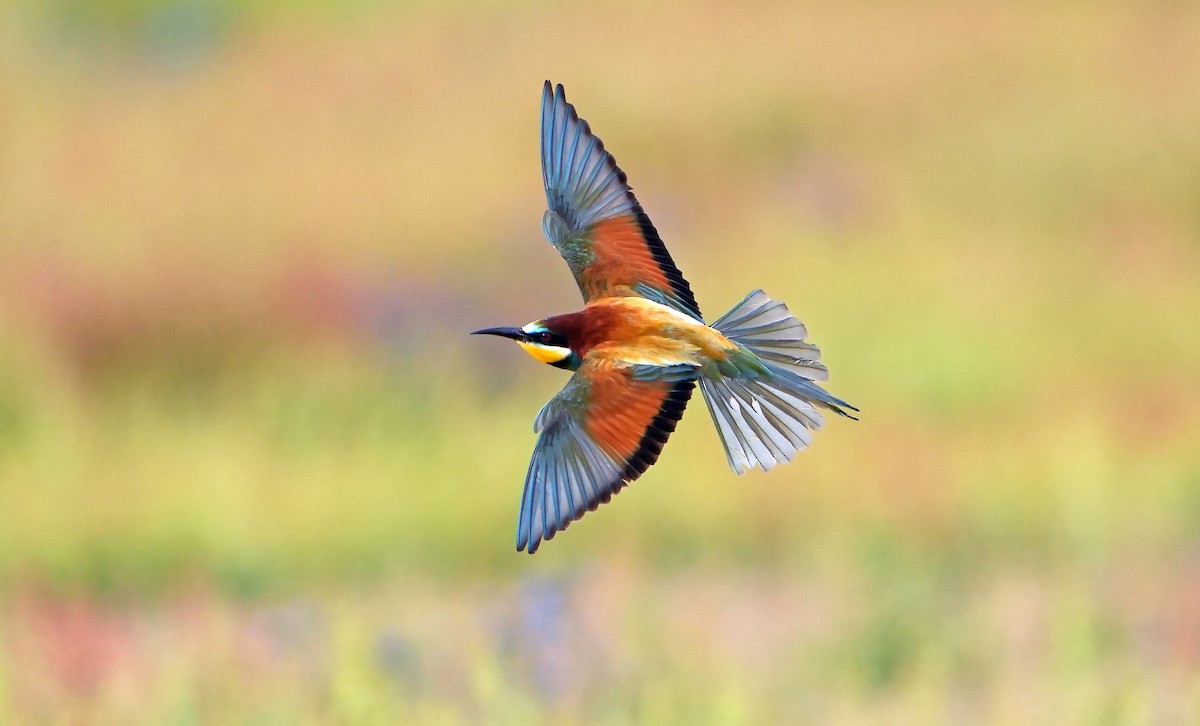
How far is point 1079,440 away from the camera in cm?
503

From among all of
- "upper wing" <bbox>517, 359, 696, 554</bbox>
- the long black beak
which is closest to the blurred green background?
"upper wing" <bbox>517, 359, 696, 554</bbox>

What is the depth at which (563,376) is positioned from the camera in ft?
17.9

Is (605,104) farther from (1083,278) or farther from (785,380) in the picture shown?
(785,380)

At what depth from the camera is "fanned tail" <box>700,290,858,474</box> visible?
1449mm

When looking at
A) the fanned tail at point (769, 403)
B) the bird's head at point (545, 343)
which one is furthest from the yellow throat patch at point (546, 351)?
the fanned tail at point (769, 403)

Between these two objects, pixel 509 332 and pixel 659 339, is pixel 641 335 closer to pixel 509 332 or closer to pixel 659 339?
pixel 659 339

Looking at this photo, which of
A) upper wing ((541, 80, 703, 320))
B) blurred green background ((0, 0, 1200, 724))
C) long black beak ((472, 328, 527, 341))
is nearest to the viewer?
long black beak ((472, 328, 527, 341))

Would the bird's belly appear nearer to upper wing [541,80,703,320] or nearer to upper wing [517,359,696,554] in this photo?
upper wing [517,359,696,554]

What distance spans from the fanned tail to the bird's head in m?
0.11

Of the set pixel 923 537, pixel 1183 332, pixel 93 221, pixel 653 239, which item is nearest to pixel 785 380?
pixel 653 239

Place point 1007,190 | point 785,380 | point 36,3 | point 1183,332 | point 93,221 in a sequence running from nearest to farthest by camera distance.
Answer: point 785,380 < point 1183,332 < point 93,221 < point 1007,190 < point 36,3

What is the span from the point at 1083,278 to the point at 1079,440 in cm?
158

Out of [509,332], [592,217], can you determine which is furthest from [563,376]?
[509,332]

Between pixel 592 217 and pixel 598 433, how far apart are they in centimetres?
31
